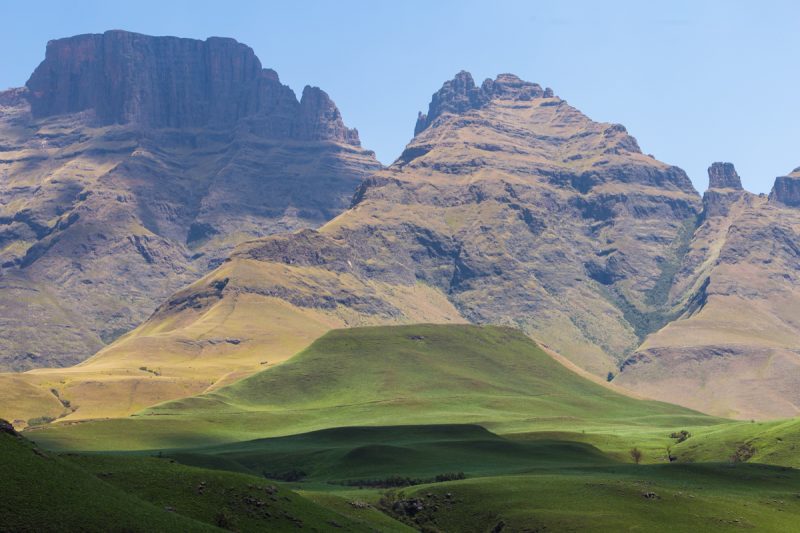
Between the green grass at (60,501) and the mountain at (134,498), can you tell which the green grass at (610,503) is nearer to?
the mountain at (134,498)

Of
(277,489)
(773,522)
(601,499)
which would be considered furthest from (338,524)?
(773,522)

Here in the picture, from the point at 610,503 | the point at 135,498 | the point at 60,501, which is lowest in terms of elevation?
the point at 610,503

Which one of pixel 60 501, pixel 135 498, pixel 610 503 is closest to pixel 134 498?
pixel 135 498

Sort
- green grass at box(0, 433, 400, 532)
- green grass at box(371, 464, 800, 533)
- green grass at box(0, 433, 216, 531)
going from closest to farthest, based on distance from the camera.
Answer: green grass at box(0, 433, 216, 531) < green grass at box(0, 433, 400, 532) < green grass at box(371, 464, 800, 533)

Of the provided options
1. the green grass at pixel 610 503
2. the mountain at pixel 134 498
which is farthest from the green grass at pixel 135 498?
the green grass at pixel 610 503

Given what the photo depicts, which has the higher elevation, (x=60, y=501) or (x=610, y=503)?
(x=60, y=501)

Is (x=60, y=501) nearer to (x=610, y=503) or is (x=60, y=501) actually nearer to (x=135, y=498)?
(x=135, y=498)

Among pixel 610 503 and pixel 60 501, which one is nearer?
pixel 60 501

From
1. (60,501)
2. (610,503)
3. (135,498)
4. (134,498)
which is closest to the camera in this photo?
(60,501)

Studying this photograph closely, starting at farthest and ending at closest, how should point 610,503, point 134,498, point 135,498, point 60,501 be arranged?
point 610,503
point 135,498
point 134,498
point 60,501

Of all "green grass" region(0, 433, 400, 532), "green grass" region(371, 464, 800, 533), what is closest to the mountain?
"green grass" region(0, 433, 400, 532)

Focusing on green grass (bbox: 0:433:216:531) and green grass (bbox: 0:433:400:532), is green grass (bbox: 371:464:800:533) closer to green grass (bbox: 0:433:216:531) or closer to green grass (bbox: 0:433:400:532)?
green grass (bbox: 0:433:400:532)

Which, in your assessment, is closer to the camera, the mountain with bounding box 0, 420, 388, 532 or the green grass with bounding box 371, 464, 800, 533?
the mountain with bounding box 0, 420, 388, 532

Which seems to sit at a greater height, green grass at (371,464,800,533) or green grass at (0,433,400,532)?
green grass at (0,433,400,532)
